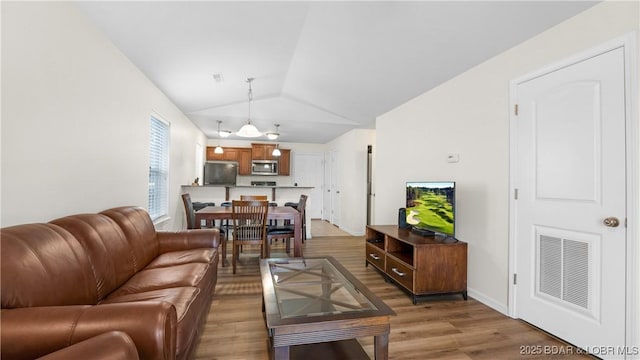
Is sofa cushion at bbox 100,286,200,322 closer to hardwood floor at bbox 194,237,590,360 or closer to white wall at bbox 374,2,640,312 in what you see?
hardwood floor at bbox 194,237,590,360

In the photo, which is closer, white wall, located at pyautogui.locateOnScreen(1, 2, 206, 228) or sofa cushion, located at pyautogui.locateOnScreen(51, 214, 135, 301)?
white wall, located at pyautogui.locateOnScreen(1, 2, 206, 228)

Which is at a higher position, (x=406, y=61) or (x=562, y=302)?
(x=406, y=61)

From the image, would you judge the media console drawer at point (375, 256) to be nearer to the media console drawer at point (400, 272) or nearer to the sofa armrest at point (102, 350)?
the media console drawer at point (400, 272)

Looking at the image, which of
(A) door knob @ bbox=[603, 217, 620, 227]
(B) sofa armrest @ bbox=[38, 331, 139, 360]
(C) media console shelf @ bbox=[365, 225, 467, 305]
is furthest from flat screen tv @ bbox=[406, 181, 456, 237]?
(B) sofa armrest @ bbox=[38, 331, 139, 360]

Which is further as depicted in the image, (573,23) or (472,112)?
(472,112)

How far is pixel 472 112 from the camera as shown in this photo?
2893 millimetres

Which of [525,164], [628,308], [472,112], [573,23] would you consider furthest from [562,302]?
[573,23]

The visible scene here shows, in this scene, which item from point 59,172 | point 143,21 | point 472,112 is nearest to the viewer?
point 59,172

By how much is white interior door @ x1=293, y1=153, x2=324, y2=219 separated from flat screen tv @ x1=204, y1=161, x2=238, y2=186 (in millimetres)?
1859

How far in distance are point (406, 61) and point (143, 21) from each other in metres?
2.44

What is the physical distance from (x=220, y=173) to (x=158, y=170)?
337 centimetres

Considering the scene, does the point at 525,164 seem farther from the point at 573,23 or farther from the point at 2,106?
the point at 2,106

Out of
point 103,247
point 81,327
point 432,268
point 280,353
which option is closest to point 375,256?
point 432,268

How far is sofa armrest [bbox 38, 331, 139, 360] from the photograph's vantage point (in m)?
0.83
